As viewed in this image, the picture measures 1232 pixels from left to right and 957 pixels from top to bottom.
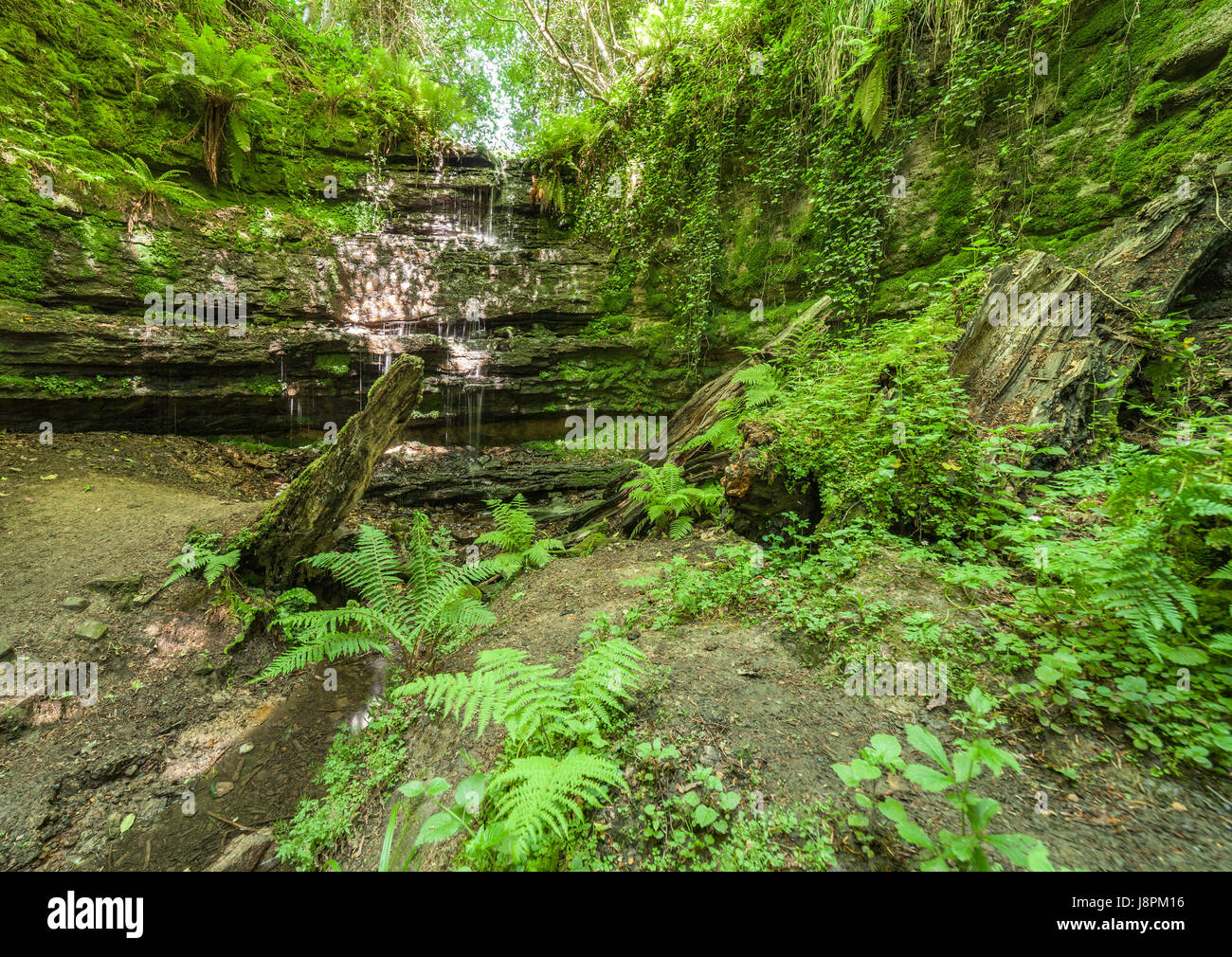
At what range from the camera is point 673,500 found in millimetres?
4863

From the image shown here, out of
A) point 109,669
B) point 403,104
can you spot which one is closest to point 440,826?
point 109,669

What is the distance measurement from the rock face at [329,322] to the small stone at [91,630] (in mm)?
5140

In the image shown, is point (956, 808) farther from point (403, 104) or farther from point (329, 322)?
point (403, 104)

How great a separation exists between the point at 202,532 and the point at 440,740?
13.8ft

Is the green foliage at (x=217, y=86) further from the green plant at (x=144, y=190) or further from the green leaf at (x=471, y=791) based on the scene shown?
the green leaf at (x=471, y=791)

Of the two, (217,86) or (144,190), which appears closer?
(144,190)

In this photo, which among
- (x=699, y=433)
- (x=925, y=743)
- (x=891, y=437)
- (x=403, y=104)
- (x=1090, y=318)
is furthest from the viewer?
(x=403, y=104)

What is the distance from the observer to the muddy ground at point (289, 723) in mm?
1542

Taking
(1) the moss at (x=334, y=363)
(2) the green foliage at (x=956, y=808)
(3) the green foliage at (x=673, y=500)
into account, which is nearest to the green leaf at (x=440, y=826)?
Result: (2) the green foliage at (x=956, y=808)

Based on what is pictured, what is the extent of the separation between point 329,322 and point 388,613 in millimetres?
7153

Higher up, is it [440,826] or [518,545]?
[518,545]

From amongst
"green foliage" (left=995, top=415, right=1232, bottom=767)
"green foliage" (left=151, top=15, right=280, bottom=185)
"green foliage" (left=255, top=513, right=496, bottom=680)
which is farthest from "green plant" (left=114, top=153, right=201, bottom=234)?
"green foliage" (left=995, top=415, right=1232, bottom=767)

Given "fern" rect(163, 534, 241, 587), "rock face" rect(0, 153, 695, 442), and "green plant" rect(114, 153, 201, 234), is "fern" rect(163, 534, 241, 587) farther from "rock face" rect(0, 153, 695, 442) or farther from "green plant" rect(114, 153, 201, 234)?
"green plant" rect(114, 153, 201, 234)
